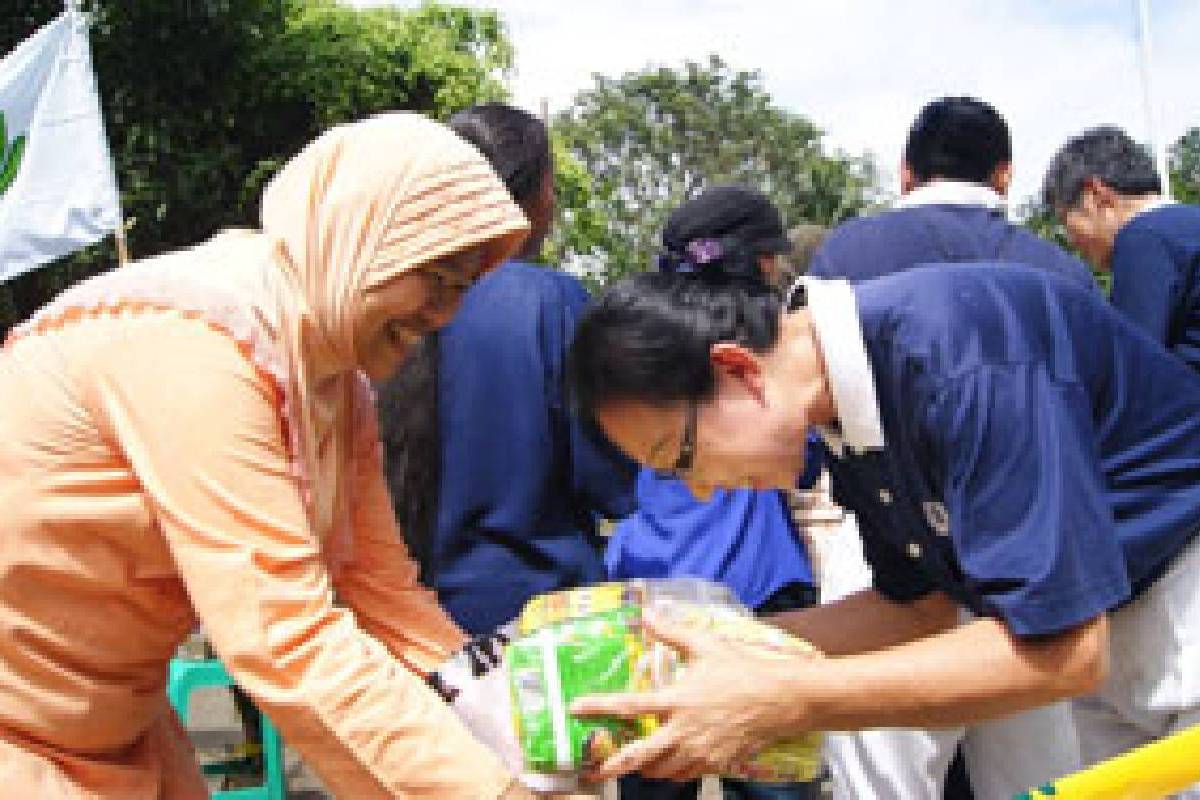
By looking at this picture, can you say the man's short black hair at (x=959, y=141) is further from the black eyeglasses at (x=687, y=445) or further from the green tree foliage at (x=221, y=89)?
the green tree foliage at (x=221, y=89)

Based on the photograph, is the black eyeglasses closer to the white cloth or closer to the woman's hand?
the woman's hand

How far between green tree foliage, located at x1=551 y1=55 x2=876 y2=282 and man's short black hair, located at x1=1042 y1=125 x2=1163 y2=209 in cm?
2935

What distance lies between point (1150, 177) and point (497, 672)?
2.52 meters

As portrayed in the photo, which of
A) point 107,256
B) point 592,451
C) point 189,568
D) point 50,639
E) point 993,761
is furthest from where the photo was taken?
point 107,256

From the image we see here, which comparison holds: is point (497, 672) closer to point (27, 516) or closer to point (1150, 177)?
point (27, 516)

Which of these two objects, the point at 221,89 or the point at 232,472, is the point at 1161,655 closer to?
the point at 232,472

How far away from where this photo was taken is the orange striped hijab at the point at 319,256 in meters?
1.43

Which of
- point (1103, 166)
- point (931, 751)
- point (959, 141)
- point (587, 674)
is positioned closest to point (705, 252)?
point (587, 674)

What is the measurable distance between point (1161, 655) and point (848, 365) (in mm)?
659

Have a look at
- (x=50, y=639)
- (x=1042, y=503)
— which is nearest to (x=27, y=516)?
(x=50, y=639)

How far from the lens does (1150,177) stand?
347 cm

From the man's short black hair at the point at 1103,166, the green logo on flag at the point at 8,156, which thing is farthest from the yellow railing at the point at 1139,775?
the green logo on flag at the point at 8,156

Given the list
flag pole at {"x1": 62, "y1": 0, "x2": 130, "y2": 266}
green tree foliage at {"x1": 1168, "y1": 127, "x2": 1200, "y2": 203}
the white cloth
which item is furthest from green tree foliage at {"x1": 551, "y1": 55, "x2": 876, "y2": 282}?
the white cloth

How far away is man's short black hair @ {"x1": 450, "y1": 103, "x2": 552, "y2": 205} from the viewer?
2.51m
